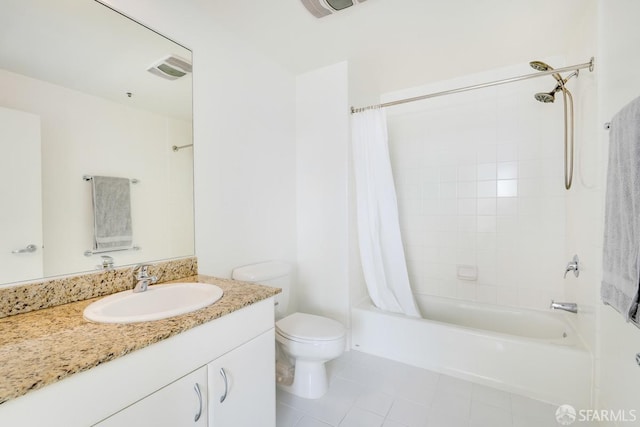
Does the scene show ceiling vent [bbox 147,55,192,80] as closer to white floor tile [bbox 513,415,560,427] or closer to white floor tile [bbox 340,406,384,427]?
white floor tile [bbox 340,406,384,427]

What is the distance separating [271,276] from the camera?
1852 millimetres

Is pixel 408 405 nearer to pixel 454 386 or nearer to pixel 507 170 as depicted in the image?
pixel 454 386

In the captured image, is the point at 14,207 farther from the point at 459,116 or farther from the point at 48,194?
the point at 459,116

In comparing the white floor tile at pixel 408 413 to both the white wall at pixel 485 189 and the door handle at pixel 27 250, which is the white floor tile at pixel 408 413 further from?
the door handle at pixel 27 250

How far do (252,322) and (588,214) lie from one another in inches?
76.0

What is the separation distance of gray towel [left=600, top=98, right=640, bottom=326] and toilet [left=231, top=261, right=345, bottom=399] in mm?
1228

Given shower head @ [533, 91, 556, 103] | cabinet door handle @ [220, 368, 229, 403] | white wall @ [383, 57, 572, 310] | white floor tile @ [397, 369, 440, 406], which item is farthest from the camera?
white wall @ [383, 57, 572, 310]

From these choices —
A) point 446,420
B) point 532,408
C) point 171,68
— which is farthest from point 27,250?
point 532,408

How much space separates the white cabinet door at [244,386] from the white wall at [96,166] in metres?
0.71

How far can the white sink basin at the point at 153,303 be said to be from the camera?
90cm

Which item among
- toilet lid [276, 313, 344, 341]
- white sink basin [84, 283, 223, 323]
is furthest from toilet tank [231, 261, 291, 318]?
white sink basin [84, 283, 223, 323]

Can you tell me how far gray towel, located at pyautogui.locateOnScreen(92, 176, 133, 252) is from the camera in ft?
3.96

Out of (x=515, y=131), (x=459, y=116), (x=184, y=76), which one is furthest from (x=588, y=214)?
(x=184, y=76)

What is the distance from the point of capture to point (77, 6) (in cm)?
115
